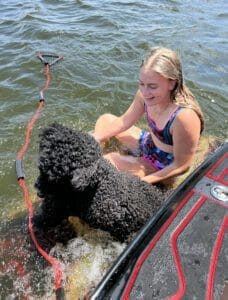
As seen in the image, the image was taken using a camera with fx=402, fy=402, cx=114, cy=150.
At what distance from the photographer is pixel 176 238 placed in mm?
2287

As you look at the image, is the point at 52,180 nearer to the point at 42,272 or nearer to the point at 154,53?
the point at 42,272

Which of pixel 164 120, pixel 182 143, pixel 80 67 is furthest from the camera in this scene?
pixel 80 67

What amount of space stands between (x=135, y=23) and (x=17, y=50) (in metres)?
2.70

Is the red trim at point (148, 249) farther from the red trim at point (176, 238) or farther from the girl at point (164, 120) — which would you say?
the girl at point (164, 120)

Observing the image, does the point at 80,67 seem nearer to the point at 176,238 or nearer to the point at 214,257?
the point at 176,238

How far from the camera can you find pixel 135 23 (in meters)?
8.35

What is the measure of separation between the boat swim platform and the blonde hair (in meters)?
1.08

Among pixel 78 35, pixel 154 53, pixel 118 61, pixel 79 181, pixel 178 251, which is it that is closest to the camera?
pixel 178 251

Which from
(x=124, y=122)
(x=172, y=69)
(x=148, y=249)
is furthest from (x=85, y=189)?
(x=124, y=122)

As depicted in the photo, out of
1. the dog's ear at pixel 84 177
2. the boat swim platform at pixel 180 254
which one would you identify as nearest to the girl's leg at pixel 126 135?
the dog's ear at pixel 84 177

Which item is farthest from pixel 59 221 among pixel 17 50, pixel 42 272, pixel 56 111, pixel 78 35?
pixel 78 35

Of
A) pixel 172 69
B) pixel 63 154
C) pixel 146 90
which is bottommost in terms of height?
pixel 63 154

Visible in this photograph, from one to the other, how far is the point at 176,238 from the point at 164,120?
1.54m

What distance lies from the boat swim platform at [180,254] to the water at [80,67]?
3.36 feet
